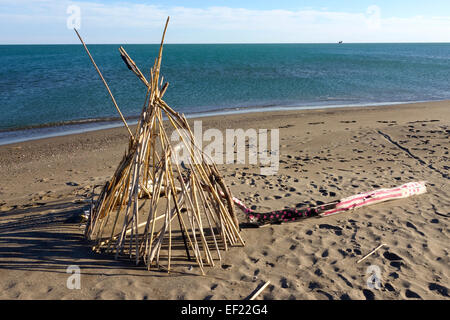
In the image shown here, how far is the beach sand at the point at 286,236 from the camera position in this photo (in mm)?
2883

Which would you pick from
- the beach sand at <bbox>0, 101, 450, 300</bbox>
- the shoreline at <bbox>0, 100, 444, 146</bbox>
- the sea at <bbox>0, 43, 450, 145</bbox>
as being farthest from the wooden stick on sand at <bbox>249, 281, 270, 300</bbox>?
the sea at <bbox>0, 43, 450, 145</bbox>

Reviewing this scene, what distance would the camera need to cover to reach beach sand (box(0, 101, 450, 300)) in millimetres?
2883

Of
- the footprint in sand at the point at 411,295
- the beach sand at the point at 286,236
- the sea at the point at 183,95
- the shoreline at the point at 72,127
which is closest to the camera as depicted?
the footprint in sand at the point at 411,295

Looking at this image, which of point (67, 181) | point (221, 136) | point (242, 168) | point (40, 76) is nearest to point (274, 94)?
point (221, 136)

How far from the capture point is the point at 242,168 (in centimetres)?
612

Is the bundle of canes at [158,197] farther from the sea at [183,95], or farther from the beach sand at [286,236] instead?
the sea at [183,95]

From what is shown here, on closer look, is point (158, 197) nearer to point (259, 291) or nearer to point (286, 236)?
point (259, 291)

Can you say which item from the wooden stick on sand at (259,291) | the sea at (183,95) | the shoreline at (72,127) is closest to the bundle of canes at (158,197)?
the wooden stick on sand at (259,291)

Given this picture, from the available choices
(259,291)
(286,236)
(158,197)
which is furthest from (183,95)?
(259,291)

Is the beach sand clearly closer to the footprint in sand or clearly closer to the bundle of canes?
the footprint in sand

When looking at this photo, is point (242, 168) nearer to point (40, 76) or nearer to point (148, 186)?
point (148, 186)

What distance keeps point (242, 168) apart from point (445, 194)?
301cm

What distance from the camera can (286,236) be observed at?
12.2ft

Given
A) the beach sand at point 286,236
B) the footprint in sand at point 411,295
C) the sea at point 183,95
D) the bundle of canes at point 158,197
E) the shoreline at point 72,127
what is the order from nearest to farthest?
the footprint in sand at point 411,295 < the beach sand at point 286,236 < the bundle of canes at point 158,197 < the shoreline at point 72,127 < the sea at point 183,95
